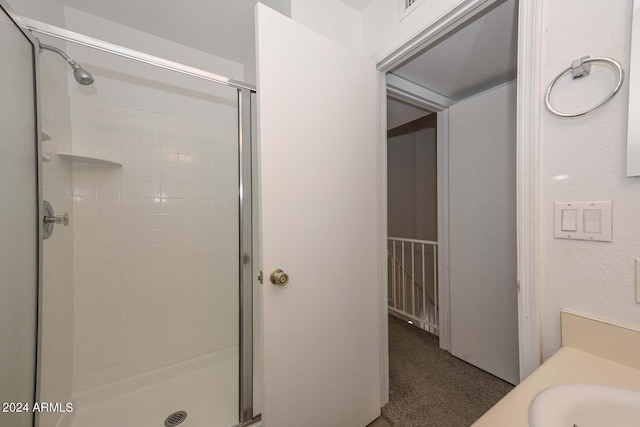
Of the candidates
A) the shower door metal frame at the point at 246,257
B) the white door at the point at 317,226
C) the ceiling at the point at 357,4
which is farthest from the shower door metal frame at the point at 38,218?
the ceiling at the point at 357,4

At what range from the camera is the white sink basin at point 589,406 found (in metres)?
0.45

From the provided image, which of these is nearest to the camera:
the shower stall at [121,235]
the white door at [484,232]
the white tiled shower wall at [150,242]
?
the shower stall at [121,235]

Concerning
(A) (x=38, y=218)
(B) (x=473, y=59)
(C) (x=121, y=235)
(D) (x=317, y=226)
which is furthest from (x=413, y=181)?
(A) (x=38, y=218)

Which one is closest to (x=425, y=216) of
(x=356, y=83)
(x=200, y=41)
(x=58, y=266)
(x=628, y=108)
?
(x=356, y=83)

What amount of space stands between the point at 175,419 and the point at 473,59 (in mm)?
2782

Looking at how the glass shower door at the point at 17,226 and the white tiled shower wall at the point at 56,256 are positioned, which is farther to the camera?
the white tiled shower wall at the point at 56,256

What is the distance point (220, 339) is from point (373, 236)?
1450 millimetres

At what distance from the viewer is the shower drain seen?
134 centimetres

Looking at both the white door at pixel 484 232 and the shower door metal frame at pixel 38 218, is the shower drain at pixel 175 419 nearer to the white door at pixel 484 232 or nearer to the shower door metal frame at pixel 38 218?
the shower door metal frame at pixel 38 218

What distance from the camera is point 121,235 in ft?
5.02

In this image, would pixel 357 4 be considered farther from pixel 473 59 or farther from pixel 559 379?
pixel 559 379

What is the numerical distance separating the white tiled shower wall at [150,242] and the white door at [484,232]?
1.78 metres

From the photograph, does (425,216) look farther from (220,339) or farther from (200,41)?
(200,41)

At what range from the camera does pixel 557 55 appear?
721mm
